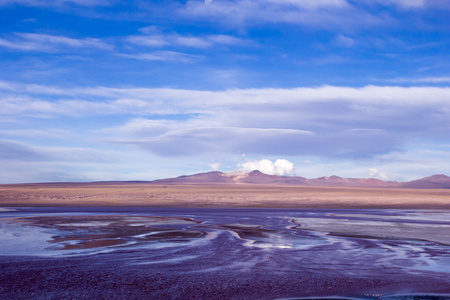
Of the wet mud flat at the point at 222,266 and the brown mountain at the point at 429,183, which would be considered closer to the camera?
the wet mud flat at the point at 222,266

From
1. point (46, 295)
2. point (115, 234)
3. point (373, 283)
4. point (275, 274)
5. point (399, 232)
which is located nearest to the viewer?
point (46, 295)

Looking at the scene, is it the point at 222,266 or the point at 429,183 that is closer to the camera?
the point at 222,266

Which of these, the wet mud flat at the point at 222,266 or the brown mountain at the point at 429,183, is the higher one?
the brown mountain at the point at 429,183

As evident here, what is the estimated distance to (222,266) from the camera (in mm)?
13195

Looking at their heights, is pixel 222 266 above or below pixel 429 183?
below

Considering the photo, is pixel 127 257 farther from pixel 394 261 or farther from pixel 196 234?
pixel 394 261

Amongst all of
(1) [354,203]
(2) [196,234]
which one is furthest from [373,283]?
(1) [354,203]

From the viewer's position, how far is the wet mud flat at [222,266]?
1030 cm

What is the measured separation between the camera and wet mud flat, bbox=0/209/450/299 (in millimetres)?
10297

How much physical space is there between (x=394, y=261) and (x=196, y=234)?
10.0 metres

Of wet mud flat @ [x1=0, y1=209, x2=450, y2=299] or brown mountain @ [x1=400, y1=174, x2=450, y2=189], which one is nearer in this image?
wet mud flat @ [x1=0, y1=209, x2=450, y2=299]

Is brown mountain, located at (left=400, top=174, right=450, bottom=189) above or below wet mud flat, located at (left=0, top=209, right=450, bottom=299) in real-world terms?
above

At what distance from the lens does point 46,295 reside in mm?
9727

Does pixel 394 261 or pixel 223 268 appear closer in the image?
pixel 223 268
